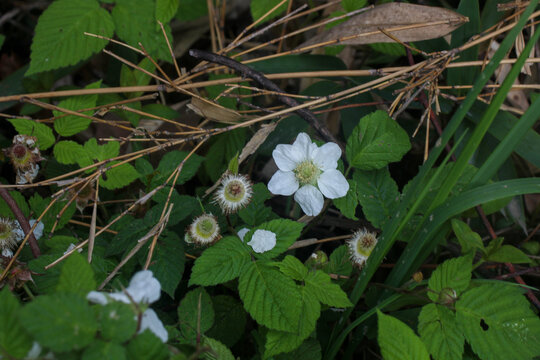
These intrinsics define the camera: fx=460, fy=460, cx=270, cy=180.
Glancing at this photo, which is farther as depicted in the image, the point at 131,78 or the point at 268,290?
the point at 131,78

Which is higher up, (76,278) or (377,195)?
(76,278)

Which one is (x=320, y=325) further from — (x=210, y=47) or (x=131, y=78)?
(x=210, y=47)

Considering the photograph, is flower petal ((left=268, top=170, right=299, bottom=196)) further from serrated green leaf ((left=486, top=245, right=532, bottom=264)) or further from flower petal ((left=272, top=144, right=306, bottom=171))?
serrated green leaf ((left=486, top=245, right=532, bottom=264))

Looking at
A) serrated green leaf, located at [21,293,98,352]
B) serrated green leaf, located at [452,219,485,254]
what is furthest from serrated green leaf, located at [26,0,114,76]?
serrated green leaf, located at [452,219,485,254]

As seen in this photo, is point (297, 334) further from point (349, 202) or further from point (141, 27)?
point (141, 27)

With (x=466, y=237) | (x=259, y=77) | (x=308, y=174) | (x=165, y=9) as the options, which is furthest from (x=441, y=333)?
(x=165, y=9)

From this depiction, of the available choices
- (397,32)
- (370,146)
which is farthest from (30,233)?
(397,32)
